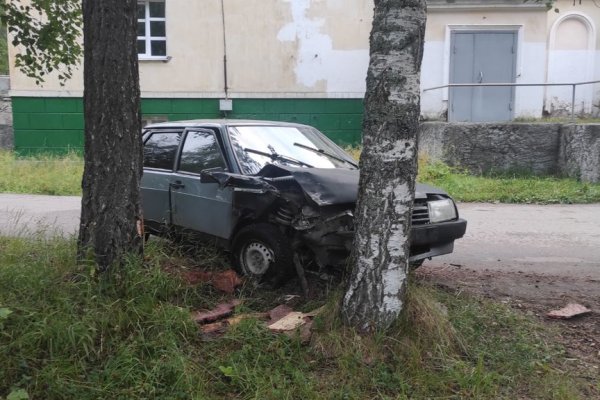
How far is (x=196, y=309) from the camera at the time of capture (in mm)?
4219

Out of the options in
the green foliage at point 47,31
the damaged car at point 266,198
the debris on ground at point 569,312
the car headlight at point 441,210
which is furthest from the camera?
the green foliage at point 47,31

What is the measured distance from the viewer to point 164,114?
15.7 meters

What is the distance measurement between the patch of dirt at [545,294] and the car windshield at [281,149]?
1.48 metres

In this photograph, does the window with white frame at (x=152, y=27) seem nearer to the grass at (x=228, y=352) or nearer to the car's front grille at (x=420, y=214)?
the car's front grille at (x=420, y=214)

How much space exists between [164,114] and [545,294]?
498 inches

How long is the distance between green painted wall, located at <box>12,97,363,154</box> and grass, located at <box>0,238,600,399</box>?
11985 millimetres

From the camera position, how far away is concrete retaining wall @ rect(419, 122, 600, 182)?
1223 cm

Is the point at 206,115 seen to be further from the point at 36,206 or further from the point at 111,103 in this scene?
the point at 111,103

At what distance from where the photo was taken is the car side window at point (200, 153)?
17.9 ft

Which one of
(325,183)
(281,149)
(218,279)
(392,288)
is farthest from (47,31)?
(392,288)

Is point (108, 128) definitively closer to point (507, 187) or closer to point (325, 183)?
point (325, 183)

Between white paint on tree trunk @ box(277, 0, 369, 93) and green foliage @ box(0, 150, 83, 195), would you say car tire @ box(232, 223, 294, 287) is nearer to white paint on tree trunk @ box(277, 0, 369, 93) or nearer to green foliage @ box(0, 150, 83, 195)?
green foliage @ box(0, 150, 83, 195)

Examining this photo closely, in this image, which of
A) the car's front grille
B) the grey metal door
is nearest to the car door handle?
the car's front grille

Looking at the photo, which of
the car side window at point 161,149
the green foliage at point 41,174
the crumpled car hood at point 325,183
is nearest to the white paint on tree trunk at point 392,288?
the crumpled car hood at point 325,183
